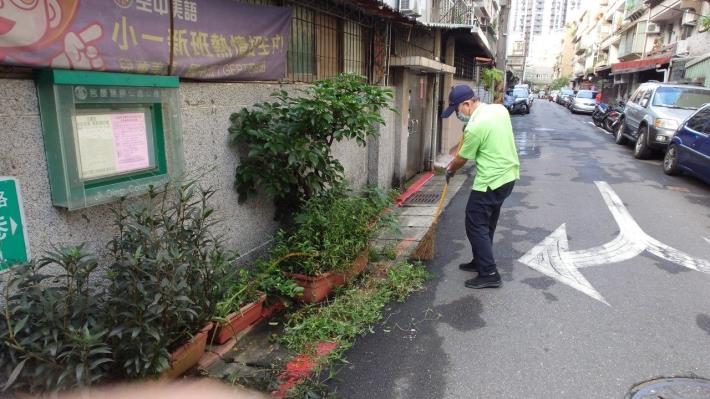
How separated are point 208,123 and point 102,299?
5.76 ft

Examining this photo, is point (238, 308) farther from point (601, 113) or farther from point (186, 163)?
point (601, 113)

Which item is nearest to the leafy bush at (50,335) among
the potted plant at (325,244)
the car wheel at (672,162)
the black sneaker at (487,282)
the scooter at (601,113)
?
the potted plant at (325,244)

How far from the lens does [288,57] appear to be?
5.06 metres

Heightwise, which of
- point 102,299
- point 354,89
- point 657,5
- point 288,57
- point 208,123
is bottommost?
point 102,299

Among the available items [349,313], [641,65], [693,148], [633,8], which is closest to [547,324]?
[349,313]

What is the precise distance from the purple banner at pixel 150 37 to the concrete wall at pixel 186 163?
0.17 meters

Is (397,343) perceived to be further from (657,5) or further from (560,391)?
(657,5)

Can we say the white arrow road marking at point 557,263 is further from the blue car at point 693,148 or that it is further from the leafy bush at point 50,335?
the blue car at point 693,148

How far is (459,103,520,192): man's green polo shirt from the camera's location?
14.0ft

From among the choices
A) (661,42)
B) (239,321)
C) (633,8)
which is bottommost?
(239,321)

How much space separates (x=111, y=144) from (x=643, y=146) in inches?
491

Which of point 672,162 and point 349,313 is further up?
point 672,162

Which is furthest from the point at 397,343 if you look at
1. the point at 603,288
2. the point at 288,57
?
the point at 288,57

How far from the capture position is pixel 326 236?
4168mm
